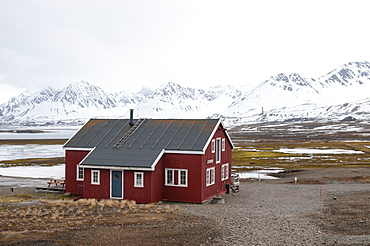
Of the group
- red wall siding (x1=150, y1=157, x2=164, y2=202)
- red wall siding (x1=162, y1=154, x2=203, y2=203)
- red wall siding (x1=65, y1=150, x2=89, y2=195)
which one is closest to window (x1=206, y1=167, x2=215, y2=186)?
red wall siding (x1=162, y1=154, x2=203, y2=203)

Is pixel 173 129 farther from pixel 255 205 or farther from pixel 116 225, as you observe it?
pixel 116 225

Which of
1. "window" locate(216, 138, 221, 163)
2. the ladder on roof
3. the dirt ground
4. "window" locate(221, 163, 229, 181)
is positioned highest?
the ladder on roof

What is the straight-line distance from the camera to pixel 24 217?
28.7m

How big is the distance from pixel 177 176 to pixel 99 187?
670 centimetres

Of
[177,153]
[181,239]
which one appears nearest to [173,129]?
[177,153]

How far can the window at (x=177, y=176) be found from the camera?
36.8 meters

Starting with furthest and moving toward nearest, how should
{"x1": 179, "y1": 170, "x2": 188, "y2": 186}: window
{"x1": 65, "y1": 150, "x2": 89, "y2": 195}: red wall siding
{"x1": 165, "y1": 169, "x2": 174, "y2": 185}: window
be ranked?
{"x1": 65, "y1": 150, "x2": 89, "y2": 195}: red wall siding, {"x1": 165, "y1": 169, "x2": 174, "y2": 185}: window, {"x1": 179, "y1": 170, "x2": 188, "y2": 186}: window

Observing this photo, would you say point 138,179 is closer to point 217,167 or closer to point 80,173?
point 80,173

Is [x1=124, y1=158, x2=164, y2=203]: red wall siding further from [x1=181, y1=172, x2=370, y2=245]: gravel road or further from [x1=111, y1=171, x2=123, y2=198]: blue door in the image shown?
[x1=181, y1=172, x2=370, y2=245]: gravel road

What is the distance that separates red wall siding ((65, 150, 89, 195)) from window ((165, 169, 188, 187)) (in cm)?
891

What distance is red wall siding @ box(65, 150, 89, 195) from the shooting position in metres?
41.2

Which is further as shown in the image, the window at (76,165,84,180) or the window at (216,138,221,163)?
the window at (76,165,84,180)

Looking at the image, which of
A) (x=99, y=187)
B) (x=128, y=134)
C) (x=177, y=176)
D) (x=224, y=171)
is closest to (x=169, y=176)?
(x=177, y=176)

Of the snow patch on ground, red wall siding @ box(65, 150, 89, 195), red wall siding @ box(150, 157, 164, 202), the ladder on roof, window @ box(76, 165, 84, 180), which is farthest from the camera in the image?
the snow patch on ground
